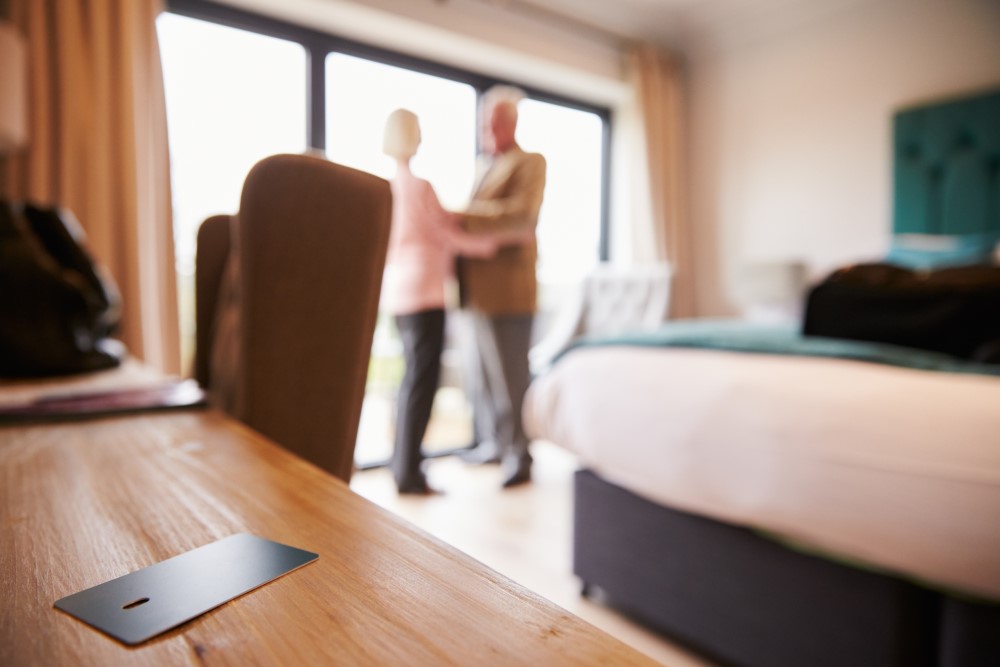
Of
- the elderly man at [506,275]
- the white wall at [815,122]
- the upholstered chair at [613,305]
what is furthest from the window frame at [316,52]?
the white wall at [815,122]

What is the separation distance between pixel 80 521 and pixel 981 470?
1.06 m

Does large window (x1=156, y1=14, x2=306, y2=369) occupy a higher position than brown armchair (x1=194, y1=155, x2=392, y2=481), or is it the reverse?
large window (x1=156, y1=14, x2=306, y2=369)

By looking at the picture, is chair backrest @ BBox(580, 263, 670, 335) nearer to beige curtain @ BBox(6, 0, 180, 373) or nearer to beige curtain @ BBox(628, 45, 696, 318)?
beige curtain @ BBox(628, 45, 696, 318)

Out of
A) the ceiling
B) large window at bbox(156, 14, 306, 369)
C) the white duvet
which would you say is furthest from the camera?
the ceiling

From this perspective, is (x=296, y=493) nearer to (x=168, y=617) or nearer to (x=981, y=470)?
(x=168, y=617)

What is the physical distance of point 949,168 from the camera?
10.4 feet

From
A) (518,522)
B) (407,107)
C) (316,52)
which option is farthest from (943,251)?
(316,52)

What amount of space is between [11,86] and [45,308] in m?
0.97

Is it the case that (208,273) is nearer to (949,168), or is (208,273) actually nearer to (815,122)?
(949,168)

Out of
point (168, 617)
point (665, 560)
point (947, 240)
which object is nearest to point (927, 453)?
point (665, 560)

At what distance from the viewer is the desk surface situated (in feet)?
0.88

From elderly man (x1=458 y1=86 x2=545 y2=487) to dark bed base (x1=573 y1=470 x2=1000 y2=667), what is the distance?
3.46 ft

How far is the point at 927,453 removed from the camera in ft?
2.99

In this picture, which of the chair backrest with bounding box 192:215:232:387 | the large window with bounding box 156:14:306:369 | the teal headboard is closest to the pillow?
the teal headboard
